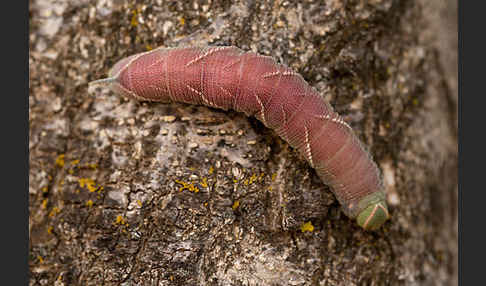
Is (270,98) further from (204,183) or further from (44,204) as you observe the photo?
(44,204)

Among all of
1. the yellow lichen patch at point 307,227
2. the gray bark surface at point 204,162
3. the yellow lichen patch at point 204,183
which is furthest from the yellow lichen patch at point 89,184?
the yellow lichen patch at point 307,227

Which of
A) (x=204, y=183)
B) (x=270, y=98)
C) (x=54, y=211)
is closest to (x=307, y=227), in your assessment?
(x=204, y=183)

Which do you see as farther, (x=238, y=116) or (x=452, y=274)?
(x=452, y=274)

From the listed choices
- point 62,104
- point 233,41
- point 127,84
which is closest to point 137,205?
point 127,84

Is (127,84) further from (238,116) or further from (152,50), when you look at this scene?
(238,116)

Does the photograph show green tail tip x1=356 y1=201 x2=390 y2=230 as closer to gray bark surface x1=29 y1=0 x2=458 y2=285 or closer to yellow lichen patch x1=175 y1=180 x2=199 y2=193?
gray bark surface x1=29 y1=0 x2=458 y2=285
